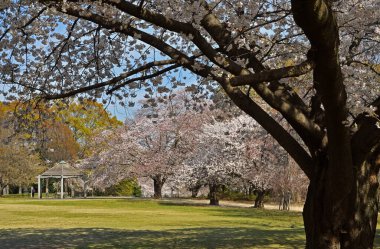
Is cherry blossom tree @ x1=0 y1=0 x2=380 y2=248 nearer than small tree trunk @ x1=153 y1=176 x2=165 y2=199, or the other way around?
cherry blossom tree @ x1=0 y1=0 x2=380 y2=248

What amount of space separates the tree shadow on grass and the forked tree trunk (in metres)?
4.67

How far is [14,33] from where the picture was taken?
7980mm

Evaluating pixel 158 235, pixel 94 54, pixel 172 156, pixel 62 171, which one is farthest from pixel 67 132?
pixel 94 54

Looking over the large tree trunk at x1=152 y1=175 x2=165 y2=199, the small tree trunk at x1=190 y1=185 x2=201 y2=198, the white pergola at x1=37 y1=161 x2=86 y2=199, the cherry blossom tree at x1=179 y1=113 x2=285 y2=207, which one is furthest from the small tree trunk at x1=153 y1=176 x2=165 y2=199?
the white pergola at x1=37 y1=161 x2=86 y2=199

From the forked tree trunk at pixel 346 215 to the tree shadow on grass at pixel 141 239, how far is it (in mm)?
4667

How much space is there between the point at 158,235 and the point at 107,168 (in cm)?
2466

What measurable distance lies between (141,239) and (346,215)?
6966mm

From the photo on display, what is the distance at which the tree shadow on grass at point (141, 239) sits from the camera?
10.9 m

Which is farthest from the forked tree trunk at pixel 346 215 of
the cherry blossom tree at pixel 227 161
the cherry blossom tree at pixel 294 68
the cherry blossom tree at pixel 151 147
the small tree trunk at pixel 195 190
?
the small tree trunk at pixel 195 190

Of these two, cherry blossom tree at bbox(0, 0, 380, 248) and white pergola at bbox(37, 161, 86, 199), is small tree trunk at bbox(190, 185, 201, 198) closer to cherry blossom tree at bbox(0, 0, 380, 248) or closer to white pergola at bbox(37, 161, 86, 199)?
white pergola at bbox(37, 161, 86, 199)

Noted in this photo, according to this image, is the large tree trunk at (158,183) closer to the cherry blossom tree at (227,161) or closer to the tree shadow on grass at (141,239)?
the cherry blossom tree at (227,161)

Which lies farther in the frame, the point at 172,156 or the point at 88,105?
the point at 172,156

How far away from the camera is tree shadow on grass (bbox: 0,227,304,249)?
1093cm

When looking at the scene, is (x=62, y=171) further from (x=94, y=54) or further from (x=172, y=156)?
(x=94, y=54)
